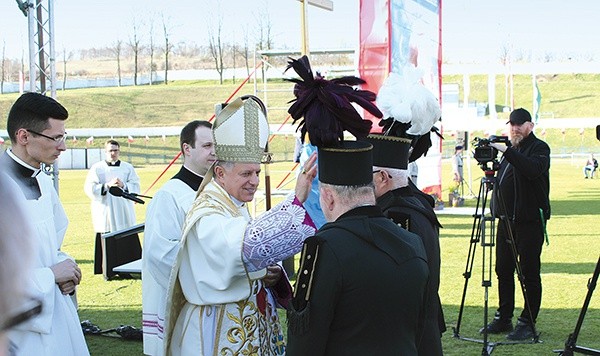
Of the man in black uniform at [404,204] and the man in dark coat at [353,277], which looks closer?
the man in dark coat at [353,277]

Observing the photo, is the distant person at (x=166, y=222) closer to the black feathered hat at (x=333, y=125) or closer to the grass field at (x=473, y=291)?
the black feathered hat at (x=333, y=125)

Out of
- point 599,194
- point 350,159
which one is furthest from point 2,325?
point 599,194

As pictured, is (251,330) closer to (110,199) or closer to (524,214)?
(524,214)

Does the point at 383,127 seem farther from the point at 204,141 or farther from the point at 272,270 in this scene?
the point at 204,141

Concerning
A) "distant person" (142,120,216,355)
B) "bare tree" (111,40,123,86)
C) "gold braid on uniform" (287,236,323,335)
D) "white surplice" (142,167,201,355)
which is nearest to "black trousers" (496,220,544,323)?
"distant person" (142,120,216,355)

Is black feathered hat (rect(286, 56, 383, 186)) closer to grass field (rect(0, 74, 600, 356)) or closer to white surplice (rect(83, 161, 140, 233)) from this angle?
grass field (rect(0, 74, 600, 356))

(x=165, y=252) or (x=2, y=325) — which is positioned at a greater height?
(x=2, y=325)

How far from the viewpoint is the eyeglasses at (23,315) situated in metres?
1.07

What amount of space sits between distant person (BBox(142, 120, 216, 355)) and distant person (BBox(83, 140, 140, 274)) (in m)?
7.05

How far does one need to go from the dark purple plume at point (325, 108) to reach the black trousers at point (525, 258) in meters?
4.80

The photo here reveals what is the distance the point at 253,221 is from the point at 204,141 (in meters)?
1.97

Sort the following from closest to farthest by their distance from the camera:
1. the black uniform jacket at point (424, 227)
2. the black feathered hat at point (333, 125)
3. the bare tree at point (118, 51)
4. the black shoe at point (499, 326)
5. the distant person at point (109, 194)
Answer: the black feathered hat at point (333, 125) → the black uniform jacket at point (424, 227) → the black shoe at point (499, 326) → the distant person at point (109, 194) → the bare tree at point (118, 51)

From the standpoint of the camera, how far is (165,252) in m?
4.36

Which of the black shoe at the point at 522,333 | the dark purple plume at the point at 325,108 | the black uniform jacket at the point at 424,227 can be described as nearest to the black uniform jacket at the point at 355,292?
the dark purple plume at the point at 325,108
